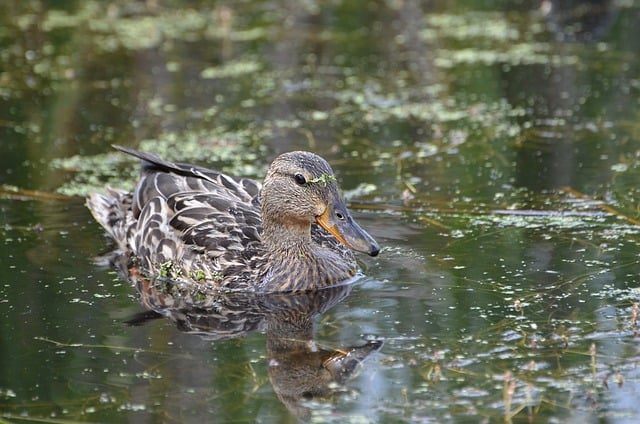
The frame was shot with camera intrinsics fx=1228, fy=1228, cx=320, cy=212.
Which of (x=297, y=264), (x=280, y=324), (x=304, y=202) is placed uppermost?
(x=304, y=202)

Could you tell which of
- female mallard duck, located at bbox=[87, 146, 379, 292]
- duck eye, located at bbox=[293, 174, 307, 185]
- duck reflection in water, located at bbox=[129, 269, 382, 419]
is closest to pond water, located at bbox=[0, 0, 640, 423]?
duck reflection in water, located at bbox=[129, 269, 382, 419]

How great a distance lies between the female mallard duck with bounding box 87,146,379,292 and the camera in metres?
7.43

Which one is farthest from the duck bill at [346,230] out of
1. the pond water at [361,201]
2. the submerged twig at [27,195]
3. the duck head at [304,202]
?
the submerged twig at [27,195]

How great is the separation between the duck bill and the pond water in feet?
0.90

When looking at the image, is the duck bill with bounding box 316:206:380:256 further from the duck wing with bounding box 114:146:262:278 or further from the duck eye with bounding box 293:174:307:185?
the duck wing with bounding box 114:146:262:278

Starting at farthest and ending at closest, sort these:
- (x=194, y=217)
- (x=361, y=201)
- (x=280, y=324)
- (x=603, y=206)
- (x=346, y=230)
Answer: (x=361, y=201) → (x=603, y=206) → (x=194, y=217) → (x=346, y=230) → (x=280, y=324)

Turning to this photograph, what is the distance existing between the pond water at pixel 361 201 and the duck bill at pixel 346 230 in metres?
0.27

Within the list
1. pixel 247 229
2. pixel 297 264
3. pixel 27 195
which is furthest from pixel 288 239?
pixel 27 195

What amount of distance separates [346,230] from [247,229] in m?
0.82

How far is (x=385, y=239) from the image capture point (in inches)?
322

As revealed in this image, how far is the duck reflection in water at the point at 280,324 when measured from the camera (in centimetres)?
574

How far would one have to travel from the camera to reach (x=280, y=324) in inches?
267

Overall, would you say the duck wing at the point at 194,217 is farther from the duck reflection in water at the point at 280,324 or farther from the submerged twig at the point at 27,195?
the submerged twig at the point at 27,195

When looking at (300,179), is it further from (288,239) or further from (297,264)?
(297,264)
